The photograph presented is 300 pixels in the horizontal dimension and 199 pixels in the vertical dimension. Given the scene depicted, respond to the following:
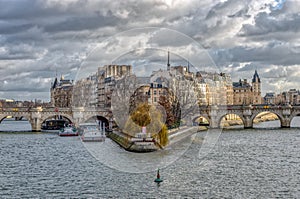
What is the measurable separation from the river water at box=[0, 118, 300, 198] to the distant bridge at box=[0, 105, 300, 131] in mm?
44610

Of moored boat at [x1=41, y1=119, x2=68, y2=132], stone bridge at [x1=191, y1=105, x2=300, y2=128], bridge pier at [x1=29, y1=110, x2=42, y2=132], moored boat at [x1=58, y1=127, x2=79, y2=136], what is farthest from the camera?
moored boat at [x1=41, y1=119, x2=68, y2=132]

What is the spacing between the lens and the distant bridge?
117m

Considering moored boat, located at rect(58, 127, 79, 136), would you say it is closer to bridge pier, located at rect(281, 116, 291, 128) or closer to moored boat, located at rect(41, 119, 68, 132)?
moored boat, located at rect(41, 119, 68, 132)

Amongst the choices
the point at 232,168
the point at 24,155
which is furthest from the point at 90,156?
the point at 232,168

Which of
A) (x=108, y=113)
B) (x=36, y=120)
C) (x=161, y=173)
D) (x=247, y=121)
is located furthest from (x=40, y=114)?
(x=161, y=173)

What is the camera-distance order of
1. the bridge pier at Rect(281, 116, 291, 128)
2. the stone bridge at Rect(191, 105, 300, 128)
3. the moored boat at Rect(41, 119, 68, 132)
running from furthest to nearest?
the moored boat at Rect(41, 119, 68, 132)
the stone bridge at Rect(191, 105, 300, 128)
the bridge pier at Rect(281, 116, 291, 128)

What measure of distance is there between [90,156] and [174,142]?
16608 millimetres

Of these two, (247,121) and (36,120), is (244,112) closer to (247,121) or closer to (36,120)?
(247,121)

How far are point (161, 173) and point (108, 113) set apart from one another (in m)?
73.0

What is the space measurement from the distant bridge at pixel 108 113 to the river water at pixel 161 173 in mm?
44610

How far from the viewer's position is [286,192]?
4150 centimetres

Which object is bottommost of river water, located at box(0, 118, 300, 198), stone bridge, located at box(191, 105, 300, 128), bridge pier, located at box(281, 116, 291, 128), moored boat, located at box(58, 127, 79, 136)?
river water, located at box(0, 118, 300, 198)

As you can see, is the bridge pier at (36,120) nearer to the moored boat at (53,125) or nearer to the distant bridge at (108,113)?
the distant bridge at (108,113)

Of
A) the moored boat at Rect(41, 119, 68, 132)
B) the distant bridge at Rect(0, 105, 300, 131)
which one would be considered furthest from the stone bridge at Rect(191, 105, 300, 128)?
the moored boat at Rect(41, 119, 68, 132)
